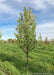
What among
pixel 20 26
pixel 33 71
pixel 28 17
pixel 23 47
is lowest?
pixel 33 71

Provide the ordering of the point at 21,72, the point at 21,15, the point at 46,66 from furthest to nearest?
1. the point at 46,66
2. the point at 21,15
3. the point at 21,72

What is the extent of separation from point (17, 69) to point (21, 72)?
0.53 metres

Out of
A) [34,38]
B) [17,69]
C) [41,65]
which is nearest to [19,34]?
[34,38]

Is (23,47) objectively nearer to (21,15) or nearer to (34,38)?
(34,38)

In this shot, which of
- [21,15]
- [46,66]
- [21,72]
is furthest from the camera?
[46,66]

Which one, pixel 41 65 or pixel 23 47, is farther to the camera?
pixel 41 65

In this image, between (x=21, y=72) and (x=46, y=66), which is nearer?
(x=21, y=72)

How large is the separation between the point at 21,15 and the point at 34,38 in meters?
2.63

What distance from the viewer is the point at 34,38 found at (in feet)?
34.6

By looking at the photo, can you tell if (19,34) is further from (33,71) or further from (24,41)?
(33,71)

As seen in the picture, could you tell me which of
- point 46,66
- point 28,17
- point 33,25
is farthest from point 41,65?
point 28,17

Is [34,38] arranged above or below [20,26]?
below

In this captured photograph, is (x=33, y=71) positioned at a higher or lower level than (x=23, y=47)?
lower

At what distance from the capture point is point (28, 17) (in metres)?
10.7
